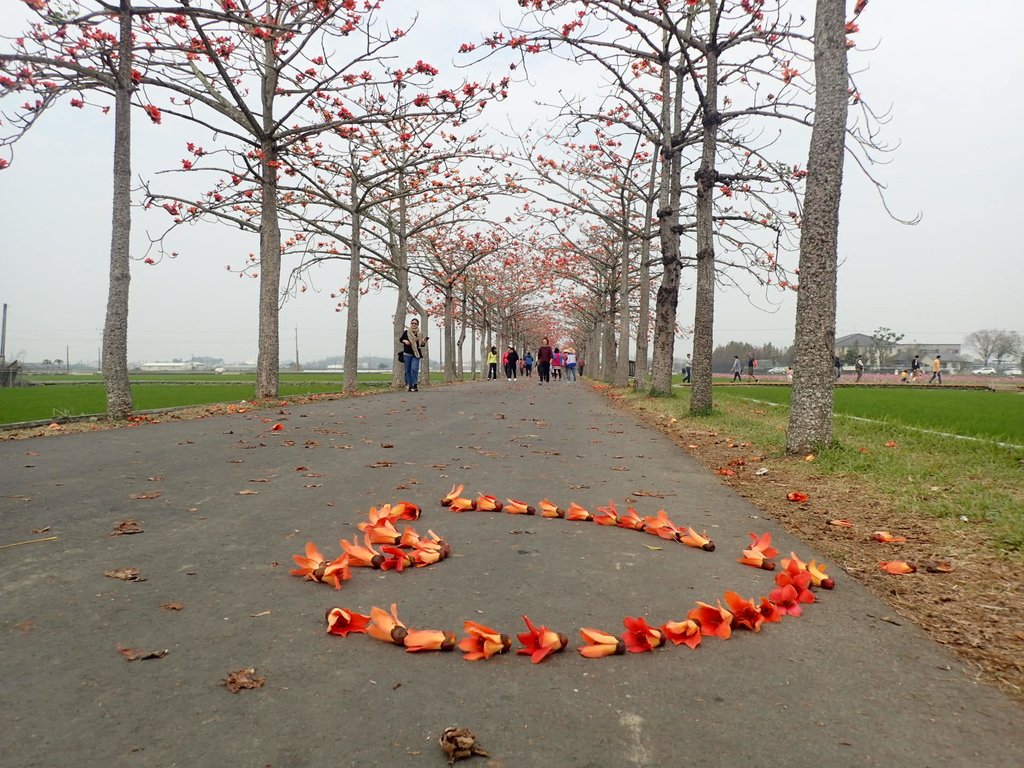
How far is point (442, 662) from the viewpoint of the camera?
226cm

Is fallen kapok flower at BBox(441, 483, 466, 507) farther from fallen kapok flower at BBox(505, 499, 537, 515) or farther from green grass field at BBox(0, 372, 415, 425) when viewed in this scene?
green grass field at BBox(0, 372, 415, 425)

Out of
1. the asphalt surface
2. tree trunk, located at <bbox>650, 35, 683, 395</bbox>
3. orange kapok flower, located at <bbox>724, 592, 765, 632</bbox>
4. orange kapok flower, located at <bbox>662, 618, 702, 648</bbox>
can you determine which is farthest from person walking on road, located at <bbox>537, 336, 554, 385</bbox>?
orange kapok flower, located at <bbox>662, 618, 702, 648</bbox>

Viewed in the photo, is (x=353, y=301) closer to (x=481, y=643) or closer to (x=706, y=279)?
(x=706, y=279)

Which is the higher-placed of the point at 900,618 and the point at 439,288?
the point at 439,288

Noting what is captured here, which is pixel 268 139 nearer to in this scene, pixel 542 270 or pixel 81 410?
pixel 81 410

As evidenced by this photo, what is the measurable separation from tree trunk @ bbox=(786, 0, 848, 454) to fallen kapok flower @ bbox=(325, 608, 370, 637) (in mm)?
5641

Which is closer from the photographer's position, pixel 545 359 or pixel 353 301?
pixel 353 301

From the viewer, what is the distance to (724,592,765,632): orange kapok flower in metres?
2.62

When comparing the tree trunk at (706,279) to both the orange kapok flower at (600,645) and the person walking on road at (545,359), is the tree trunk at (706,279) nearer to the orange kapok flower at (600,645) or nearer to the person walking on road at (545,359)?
the orange kapok flower at (600,645)

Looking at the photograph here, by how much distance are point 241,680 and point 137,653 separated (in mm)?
498

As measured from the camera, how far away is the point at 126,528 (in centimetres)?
386

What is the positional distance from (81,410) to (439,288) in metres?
20.8

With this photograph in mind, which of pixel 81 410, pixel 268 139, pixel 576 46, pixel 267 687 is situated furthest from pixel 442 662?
pixel 268 139

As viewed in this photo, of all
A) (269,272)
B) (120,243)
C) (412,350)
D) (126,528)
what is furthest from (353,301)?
(126,528)
